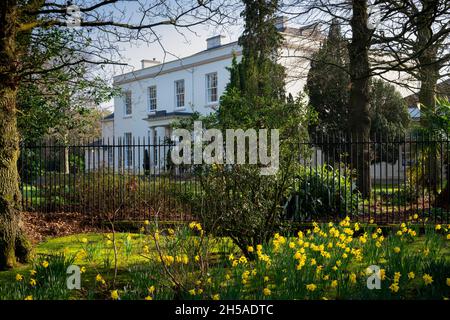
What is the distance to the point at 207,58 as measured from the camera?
90.4 feet

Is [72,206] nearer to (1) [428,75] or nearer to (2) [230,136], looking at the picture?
(2) [230,136]

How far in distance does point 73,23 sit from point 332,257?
534 cm

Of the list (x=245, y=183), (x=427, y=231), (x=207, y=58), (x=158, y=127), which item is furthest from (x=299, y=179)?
(x=158, y=127)

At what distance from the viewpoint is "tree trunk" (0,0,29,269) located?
6.49 m

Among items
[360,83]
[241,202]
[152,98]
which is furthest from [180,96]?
[241,202]

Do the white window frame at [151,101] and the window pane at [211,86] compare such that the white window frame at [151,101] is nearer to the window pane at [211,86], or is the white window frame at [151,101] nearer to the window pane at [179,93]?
the window pane at [179,93]

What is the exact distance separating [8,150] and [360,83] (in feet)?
33.5

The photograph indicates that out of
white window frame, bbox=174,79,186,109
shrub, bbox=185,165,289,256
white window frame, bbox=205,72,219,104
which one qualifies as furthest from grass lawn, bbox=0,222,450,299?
white window frame, bbox=174,79,186,109

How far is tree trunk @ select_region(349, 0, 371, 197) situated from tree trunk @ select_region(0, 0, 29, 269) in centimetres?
845

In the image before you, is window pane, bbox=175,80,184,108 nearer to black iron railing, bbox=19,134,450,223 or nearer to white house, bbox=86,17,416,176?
white house, bbox=86,17,416,176

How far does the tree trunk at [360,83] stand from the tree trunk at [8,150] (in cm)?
845

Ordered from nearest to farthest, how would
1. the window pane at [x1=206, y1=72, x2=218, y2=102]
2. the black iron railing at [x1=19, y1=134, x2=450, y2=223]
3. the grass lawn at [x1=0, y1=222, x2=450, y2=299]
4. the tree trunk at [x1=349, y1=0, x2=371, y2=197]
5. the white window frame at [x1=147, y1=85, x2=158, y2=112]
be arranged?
the grass lawn at [x1=0, y1=222, x2=450, y2=299] → the black iron railing at [x1=19, y1=134, x2=450, y2=223] → the tree trunk at [x1=349, y1=0, x2=371, y2=197] → the window pane at [x1=206, y1=72, x2=218, y2=102] → the white window frame at [x1=147, y1=85, x2=158, y2=112]

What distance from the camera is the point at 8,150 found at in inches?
262

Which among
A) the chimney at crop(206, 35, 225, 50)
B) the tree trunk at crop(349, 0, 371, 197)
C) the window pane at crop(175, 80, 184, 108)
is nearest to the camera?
the tree trunk at crop(349, 0, 371, 197)
